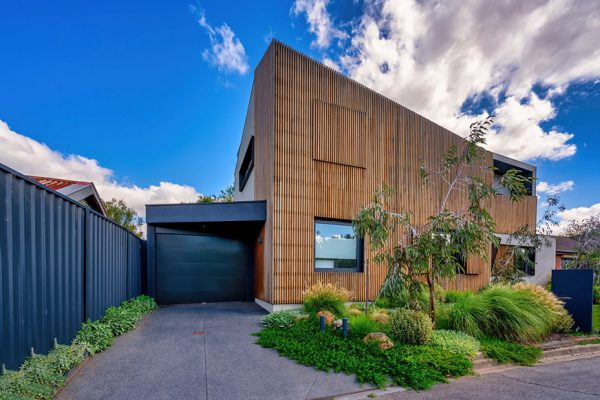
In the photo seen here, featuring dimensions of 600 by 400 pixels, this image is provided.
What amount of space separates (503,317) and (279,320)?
180 inches

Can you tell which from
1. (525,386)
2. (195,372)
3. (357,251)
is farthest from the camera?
(357,251)

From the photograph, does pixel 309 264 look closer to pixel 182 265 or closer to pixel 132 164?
pixel 182 265

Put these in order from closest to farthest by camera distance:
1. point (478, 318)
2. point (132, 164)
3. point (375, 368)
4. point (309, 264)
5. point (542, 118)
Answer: point (375, 368), point (478, 318), point (309, 264), point (542, 118), point (132, 164)

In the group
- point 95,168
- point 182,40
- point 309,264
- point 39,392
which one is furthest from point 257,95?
point 95,168

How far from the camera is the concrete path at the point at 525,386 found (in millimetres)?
3598

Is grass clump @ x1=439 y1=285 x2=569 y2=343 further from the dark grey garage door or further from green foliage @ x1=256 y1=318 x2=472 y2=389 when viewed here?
the dark grey garage door

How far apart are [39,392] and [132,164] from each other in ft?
57.5

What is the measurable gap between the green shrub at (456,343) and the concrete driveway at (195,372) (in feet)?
6.51

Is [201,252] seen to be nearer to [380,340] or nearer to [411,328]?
[380,340]

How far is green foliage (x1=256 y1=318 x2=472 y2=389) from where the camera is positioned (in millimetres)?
3910

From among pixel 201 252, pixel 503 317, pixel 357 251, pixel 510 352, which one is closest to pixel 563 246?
pixel 357 251

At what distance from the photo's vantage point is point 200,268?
10094mm

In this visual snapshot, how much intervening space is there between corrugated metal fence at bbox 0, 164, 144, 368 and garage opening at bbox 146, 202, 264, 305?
3.25m

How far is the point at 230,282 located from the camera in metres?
10.5
